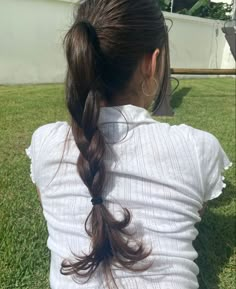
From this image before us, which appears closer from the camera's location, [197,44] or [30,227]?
[30,227]

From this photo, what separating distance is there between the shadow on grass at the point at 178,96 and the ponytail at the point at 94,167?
485 centimetres

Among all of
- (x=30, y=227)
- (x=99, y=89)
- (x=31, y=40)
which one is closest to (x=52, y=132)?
(x=99, y=89)

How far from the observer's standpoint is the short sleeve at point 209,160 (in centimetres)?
117

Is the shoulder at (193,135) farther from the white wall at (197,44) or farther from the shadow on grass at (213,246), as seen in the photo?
the white wall at (197,44)

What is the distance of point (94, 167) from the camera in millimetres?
1093

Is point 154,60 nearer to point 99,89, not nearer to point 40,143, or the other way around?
point 99,89

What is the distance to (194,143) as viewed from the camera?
3.82 feet

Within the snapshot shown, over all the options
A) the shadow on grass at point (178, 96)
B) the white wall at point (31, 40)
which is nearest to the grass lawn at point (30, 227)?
the shadow on grass at point (178, 96)

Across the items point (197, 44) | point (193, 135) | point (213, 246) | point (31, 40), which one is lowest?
point (197, 44)

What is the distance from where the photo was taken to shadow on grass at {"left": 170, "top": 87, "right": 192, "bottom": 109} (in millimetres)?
6139

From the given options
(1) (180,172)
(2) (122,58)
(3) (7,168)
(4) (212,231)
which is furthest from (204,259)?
(3) (7,168)

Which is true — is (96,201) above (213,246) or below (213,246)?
above

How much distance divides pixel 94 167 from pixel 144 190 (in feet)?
0.43

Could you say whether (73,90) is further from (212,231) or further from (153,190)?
(212,231)
